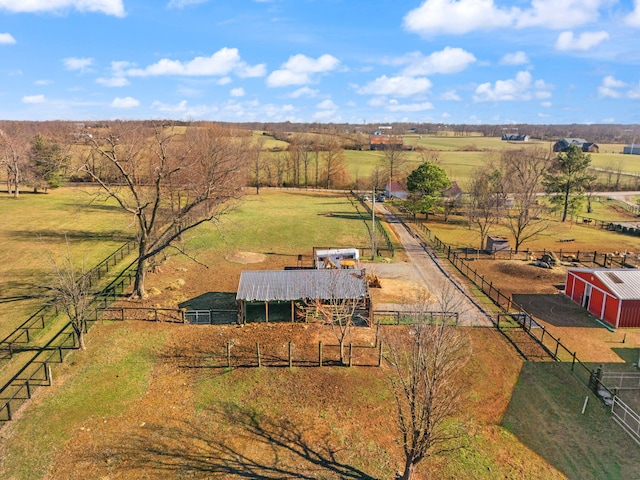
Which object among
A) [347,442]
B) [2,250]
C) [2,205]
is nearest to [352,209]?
[2,250]

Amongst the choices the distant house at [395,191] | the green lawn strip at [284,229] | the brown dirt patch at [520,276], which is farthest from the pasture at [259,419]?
the distant house at [395,191]

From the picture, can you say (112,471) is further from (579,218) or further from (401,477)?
(579,218)

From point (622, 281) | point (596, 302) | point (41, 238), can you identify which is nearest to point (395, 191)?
point (596, 302)

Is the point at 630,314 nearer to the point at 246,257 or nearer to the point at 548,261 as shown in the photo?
the point at 548,261

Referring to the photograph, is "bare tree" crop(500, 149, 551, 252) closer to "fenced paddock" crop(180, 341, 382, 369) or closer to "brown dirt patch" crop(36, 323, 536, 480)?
"brown dirt patch" crop(36, 323, 536, 480)

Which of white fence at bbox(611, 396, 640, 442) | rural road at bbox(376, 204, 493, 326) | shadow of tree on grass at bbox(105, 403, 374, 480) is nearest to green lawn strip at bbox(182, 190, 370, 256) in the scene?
rural road at bbox(376, 204, 493, 326)
